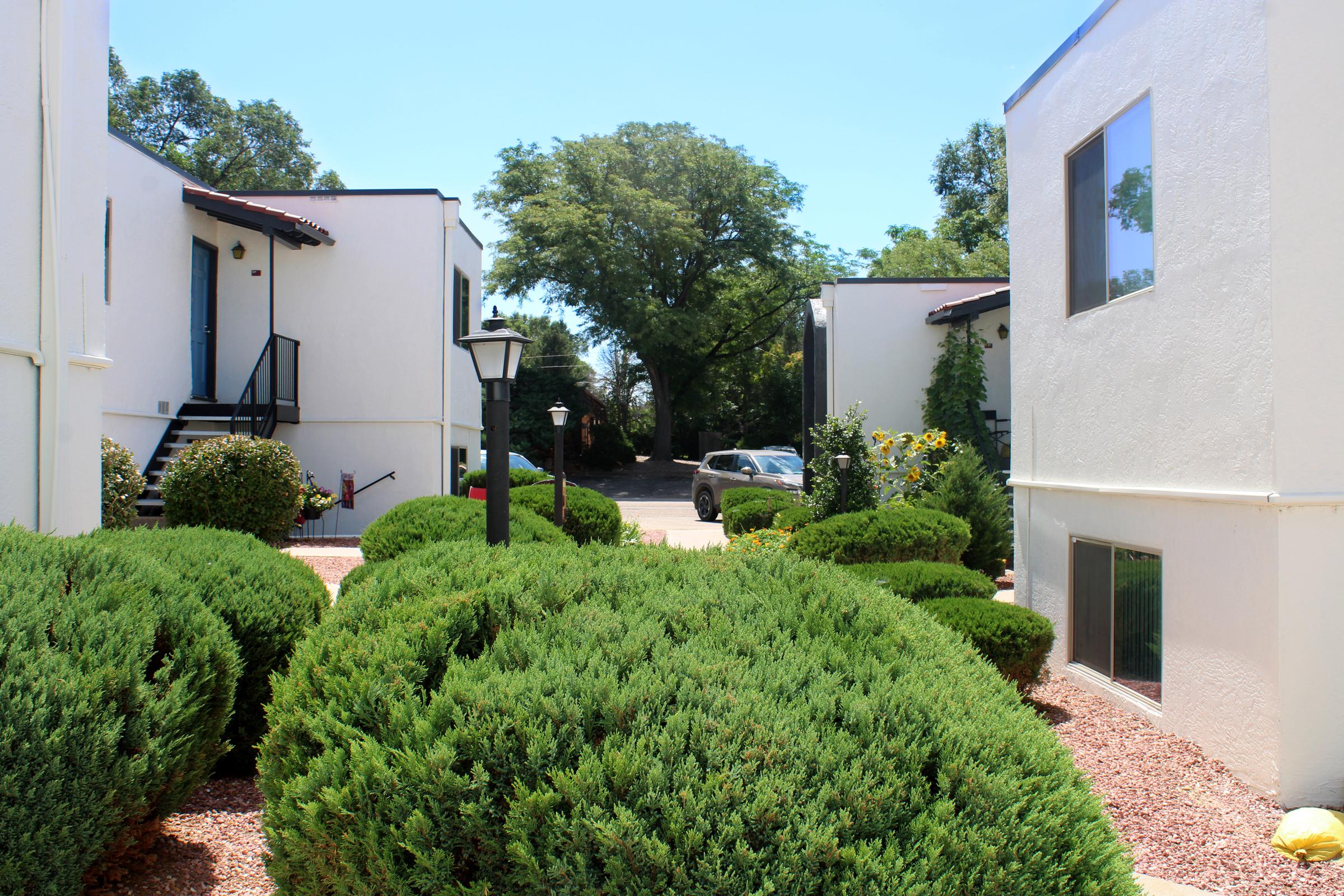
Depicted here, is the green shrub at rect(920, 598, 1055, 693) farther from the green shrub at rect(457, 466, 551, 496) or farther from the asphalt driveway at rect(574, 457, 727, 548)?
the green shrub at rect(457, 466, 551, 496)

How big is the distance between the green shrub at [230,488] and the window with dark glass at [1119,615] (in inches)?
357

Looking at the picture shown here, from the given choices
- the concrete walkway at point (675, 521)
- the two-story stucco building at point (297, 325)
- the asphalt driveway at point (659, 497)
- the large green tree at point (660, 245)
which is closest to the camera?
the two-story stucco building at point (297, 325)

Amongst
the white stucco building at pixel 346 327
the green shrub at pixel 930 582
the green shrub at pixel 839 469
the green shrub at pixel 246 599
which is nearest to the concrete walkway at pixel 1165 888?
the green shrub at pixel 930 582

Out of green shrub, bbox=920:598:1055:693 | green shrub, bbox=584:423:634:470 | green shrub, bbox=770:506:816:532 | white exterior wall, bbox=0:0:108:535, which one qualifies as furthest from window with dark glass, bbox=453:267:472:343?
green shrub, bbox=584:423:634:470

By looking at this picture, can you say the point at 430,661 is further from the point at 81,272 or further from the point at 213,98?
the point at 213,98

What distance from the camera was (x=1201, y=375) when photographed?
5.02m

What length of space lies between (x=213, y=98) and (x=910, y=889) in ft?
146

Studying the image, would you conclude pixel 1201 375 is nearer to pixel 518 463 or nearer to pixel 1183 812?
pixel 1183 812

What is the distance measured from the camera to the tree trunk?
119 feet

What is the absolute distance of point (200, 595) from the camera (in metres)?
3.87

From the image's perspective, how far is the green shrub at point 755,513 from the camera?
13898mm

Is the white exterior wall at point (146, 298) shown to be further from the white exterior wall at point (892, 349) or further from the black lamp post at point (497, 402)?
the white exterior wall at point (892, 349)

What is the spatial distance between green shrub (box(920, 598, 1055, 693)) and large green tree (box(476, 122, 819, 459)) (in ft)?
88.5

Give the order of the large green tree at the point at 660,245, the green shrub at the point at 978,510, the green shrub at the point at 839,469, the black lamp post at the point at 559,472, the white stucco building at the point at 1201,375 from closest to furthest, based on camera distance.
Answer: the white stucco building at the point at 1201,375 < the black lamp post at the point at 559,472 < the green shrub at the point at 978,510 < the green shrub at the point at 839,469 < the large green tree at the point at 660,245
